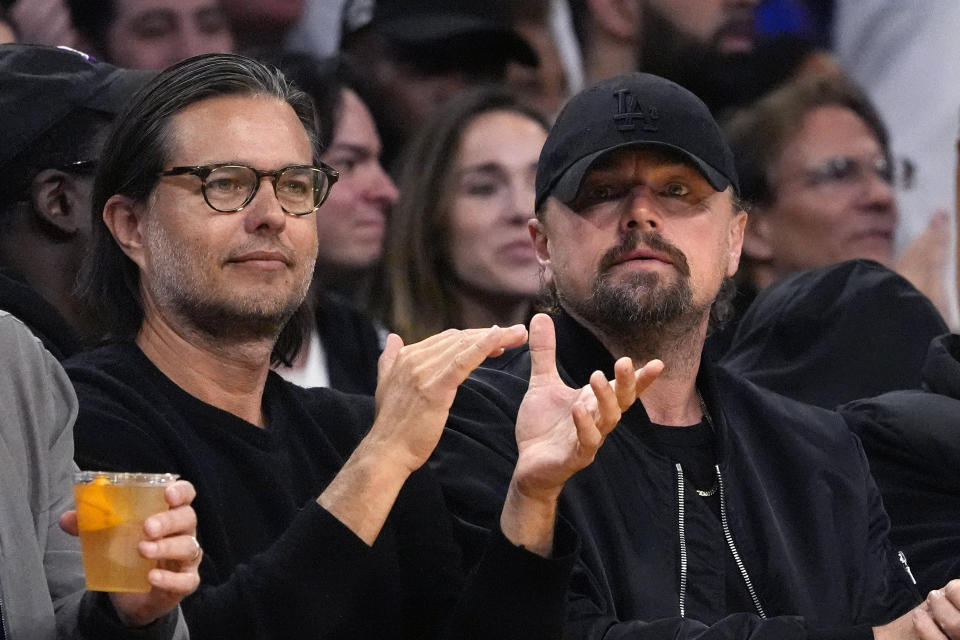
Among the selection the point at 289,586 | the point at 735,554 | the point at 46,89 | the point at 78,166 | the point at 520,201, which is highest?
the point at 46,89

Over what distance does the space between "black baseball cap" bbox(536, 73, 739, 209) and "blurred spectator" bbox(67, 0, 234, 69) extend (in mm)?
1680

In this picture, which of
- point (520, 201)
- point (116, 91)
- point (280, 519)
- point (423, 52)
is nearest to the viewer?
point (280, 519)

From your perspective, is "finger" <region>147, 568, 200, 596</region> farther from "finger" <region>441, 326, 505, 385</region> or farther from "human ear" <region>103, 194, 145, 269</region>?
"human ear" <region>103, 194, 145, 269</region>

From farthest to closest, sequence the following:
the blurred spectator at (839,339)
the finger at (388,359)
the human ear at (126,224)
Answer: the blurred spectator at (839,339) → the human ear at (126,224) → the finger at (388,359)

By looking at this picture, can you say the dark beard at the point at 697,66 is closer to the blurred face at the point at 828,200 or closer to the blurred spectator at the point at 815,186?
the blurred spectator at the point at 815,186

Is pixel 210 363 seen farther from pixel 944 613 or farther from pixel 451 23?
pixel 451 23

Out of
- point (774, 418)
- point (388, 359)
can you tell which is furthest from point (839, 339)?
point (388, 359)

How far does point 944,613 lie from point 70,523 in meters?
1.31

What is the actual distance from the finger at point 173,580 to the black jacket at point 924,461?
155 cm

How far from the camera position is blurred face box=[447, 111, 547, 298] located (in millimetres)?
4629

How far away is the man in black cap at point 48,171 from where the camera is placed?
2.99 metres

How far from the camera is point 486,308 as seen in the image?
4641 mm

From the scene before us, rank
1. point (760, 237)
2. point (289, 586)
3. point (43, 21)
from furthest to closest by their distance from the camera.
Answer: point (760, 237) → point (43, 21) → point (289, 586)

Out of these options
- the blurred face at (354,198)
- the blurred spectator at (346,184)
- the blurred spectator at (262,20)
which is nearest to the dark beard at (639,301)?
the blurred spectator at (346,184)
